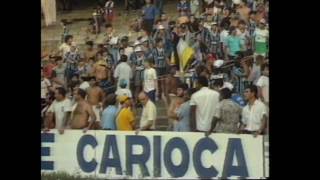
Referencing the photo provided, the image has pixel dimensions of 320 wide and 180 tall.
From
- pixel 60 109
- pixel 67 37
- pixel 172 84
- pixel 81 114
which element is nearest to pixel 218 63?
pixel 172 84

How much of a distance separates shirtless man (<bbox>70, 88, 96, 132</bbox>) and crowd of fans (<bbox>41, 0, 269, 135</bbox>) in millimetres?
12

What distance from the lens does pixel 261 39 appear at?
20.0ft

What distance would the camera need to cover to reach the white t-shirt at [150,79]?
6.39 meters

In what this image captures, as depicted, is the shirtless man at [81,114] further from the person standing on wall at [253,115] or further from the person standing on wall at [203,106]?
the person standing on wall at [253,115]

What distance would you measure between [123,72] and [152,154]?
101 centimetres

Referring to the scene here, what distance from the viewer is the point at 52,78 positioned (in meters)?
6.75

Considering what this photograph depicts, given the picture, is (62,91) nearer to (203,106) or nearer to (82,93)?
(82,93)

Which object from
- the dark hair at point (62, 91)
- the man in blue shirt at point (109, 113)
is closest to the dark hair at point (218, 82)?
the man in blue shirt at point (109, 113)

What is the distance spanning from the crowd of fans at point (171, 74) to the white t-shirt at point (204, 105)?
0.4 inches
